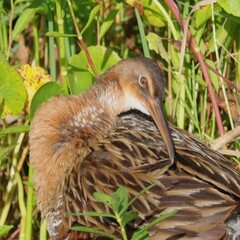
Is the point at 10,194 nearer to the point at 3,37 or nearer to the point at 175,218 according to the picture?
the point at 3,37

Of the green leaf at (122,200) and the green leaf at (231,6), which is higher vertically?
the green leaf at (231,6)

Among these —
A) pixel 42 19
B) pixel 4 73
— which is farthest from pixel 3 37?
pixel 4 73

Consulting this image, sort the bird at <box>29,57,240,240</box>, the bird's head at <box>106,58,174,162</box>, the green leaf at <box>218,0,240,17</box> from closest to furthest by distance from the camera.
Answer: the bird at <box>29,57,240,240</box> < the bird's head at <box>106,58,174,162</box> < the green leaf at <box>218,0,240,17</box>

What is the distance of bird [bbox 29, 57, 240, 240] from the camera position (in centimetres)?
378

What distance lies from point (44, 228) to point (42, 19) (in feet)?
4.53

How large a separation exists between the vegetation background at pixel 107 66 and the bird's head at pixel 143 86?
8.2 inches

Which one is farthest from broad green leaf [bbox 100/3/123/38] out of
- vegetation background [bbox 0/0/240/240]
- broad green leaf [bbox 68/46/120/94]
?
broad green leaf [bbox 68/46/120/94]

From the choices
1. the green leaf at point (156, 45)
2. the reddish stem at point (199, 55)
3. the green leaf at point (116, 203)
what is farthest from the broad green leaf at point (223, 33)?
the green leaf at point (116, 203)

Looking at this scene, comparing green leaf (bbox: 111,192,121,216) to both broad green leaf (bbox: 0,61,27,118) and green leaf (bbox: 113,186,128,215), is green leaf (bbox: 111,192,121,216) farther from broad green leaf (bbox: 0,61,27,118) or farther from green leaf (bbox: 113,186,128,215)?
broad green leaf (bbox: 0,61,27,118)

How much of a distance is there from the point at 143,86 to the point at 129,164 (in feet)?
1.73

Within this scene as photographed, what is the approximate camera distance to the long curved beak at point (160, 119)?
13.4ft

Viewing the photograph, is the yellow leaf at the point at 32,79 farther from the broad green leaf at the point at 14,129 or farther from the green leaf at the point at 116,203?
the green leaf at the point at 116,203

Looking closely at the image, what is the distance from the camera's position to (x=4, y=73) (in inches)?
178

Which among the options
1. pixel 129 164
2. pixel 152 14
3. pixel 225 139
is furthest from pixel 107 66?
pixel 129 164
